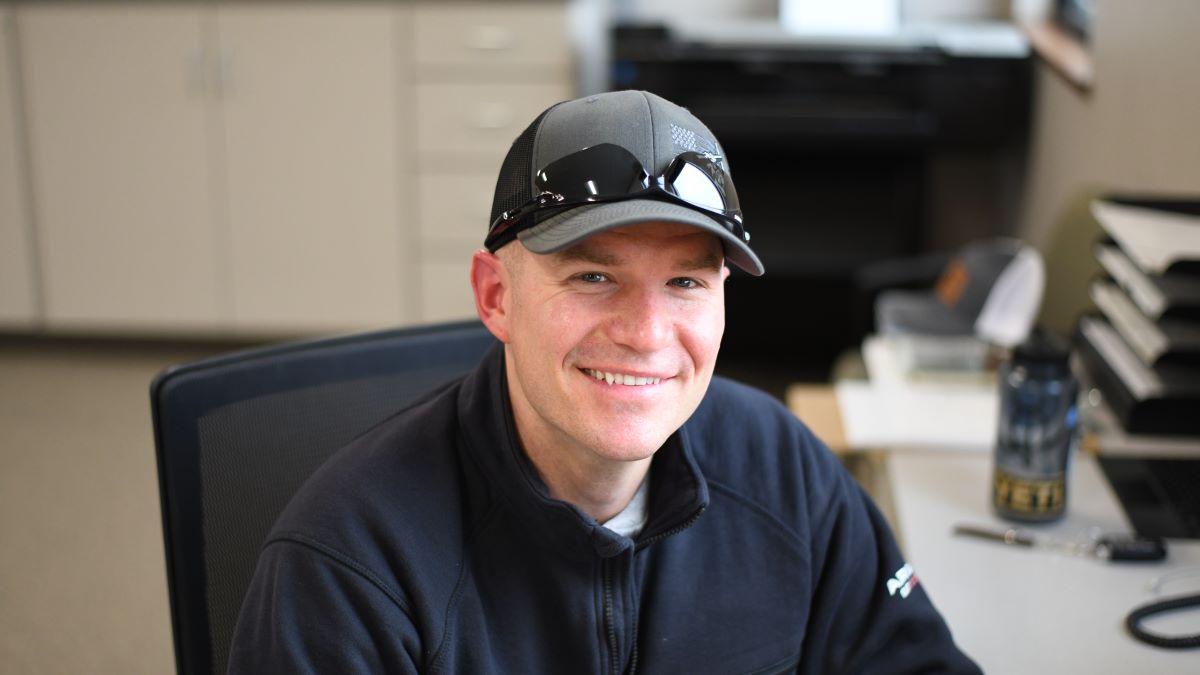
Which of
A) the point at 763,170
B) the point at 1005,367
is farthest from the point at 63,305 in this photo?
the point at 1005,367

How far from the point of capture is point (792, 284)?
13.0 feet

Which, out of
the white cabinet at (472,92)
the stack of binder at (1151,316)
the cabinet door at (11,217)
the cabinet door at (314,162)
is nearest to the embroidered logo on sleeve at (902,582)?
the stack of binder at (1151,316)

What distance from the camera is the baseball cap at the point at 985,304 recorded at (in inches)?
80.4

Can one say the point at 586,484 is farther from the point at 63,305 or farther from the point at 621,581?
the point at 63,305

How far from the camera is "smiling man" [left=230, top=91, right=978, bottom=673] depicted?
0.99m

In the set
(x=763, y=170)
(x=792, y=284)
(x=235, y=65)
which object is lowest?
(x=792, y=284)

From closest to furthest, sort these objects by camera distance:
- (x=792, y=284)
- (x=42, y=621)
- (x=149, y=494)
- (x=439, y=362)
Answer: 1. (x=439, y=362)
2. (x=42, y=621)
3. (x=149, y=494)
4. (x=792, y=284)

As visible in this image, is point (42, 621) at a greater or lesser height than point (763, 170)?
lesser

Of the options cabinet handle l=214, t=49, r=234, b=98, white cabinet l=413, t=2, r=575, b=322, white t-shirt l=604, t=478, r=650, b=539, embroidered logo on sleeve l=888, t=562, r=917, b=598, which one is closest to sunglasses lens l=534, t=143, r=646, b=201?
white t-shirt l=604, t=478, r=650, b=539

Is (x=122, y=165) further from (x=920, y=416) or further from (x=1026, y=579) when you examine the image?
(x=1026, y=579)

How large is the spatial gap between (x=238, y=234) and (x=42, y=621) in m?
1.64

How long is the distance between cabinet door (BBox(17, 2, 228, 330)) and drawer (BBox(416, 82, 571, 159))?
663 mm

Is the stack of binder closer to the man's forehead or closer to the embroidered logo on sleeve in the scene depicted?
the embroidered logo on sleeve

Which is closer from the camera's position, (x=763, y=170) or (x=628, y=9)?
(x=763, y=170)
